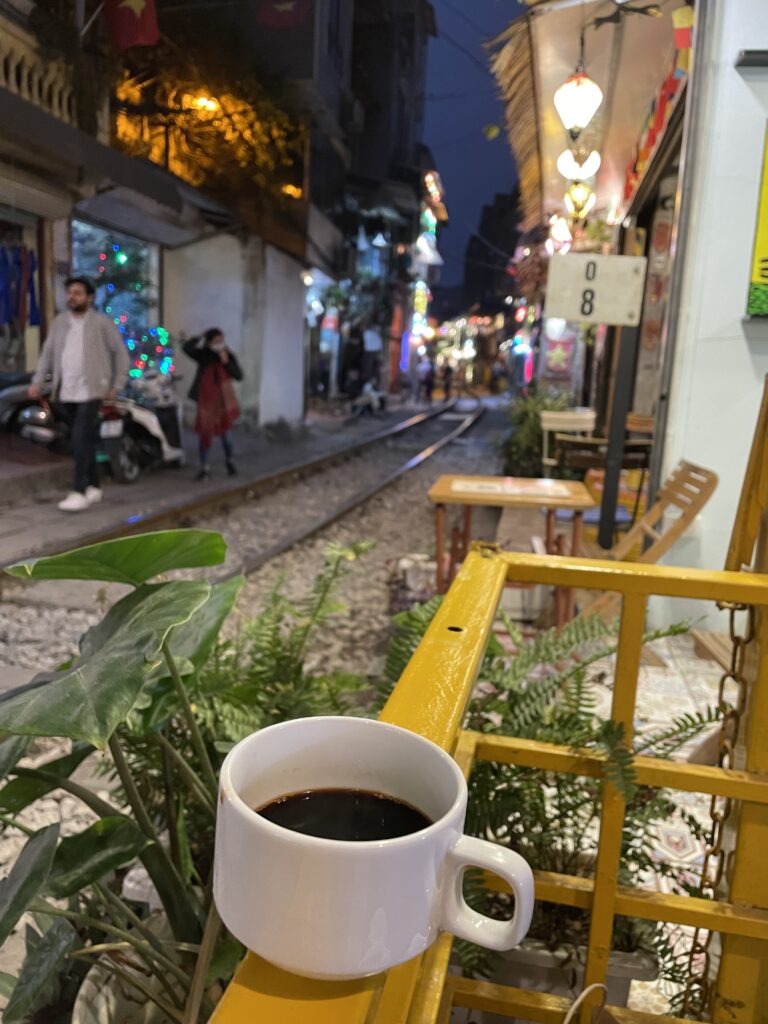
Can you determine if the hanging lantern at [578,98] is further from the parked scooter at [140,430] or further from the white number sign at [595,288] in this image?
the parked scooter at [140,430]

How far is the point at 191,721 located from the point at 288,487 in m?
7.63

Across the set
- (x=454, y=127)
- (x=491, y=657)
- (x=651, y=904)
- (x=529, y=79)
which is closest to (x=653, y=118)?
(x=529, y=79)

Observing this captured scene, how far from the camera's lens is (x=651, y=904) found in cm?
112

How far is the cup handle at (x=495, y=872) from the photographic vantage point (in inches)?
20.2

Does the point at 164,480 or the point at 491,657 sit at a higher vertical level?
the point at 491,657

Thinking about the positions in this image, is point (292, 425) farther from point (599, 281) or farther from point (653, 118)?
point (599, 281)

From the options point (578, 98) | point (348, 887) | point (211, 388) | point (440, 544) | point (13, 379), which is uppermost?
point (578, 98)

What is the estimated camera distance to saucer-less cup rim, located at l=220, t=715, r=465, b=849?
465 millimetres

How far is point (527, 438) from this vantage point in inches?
348

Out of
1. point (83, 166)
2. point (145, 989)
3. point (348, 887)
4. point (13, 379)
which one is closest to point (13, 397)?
point (13, 379)

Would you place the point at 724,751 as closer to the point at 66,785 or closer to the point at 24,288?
the point at 66,785

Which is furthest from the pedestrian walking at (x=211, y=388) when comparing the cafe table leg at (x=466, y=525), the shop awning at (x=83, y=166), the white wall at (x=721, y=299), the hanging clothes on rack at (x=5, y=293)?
the hanging clothes on rack at (x=5, y=293)

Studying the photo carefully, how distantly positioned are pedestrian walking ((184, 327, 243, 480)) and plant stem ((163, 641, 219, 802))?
6569 mm

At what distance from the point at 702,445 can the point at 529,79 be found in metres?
3.93
